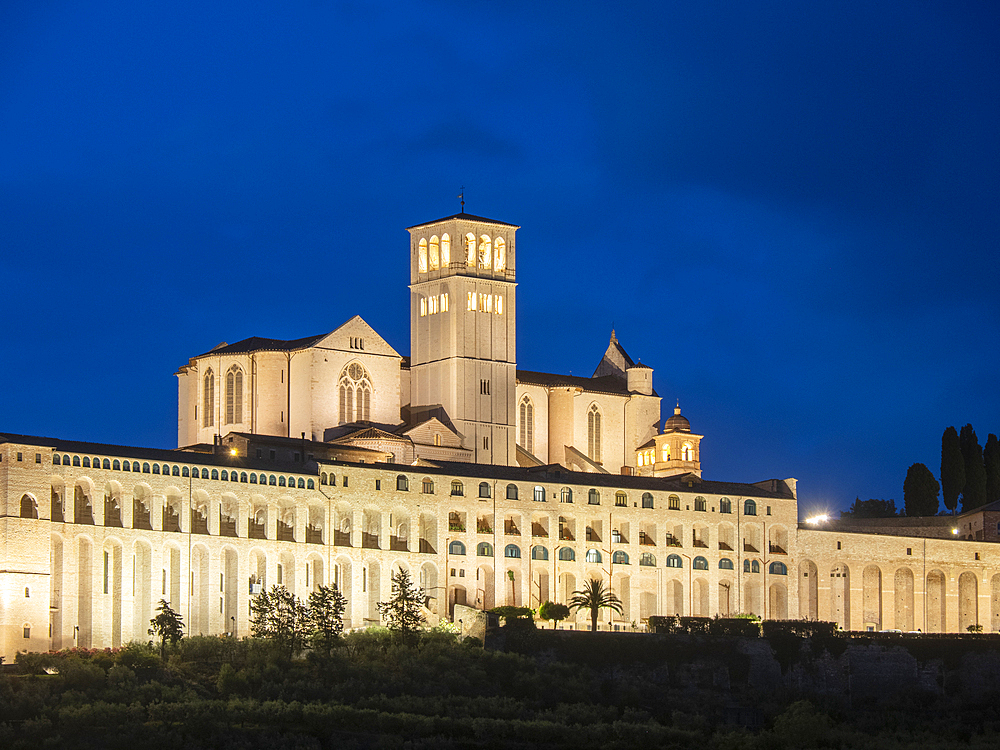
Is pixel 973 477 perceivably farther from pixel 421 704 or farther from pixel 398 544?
pixel 421 704

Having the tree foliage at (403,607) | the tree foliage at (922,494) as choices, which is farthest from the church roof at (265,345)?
the tree foliage at (922,494)

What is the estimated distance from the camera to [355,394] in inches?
4626

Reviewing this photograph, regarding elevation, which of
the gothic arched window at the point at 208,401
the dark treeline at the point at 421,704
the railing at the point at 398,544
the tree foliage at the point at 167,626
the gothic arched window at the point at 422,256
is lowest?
the dark treeline at the point at 421,704

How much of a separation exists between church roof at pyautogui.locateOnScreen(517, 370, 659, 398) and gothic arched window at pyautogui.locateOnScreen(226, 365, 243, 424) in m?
17.6

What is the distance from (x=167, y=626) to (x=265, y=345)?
1180 inches

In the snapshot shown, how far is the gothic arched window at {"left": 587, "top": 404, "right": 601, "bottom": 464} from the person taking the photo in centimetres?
12912

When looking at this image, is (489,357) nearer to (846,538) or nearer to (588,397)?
(588,397)

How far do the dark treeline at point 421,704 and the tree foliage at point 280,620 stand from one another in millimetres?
732

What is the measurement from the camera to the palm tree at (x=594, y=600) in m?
101

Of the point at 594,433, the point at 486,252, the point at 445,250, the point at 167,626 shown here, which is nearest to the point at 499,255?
the point at 486,252

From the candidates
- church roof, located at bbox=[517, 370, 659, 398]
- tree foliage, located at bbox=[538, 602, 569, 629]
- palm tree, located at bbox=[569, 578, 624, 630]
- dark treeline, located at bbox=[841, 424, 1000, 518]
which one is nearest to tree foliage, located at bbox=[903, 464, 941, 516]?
dark treeline, located at bbox=[841, 424, 1000, 518]

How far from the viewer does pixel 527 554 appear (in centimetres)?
10738

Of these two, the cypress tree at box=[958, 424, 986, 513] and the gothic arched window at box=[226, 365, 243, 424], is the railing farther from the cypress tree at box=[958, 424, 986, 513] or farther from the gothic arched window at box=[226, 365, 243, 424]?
the cypress tree at box=[958, 424, 986, 513]

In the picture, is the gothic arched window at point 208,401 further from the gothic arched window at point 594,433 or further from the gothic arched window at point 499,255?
the gothic arched window at point 594,433
